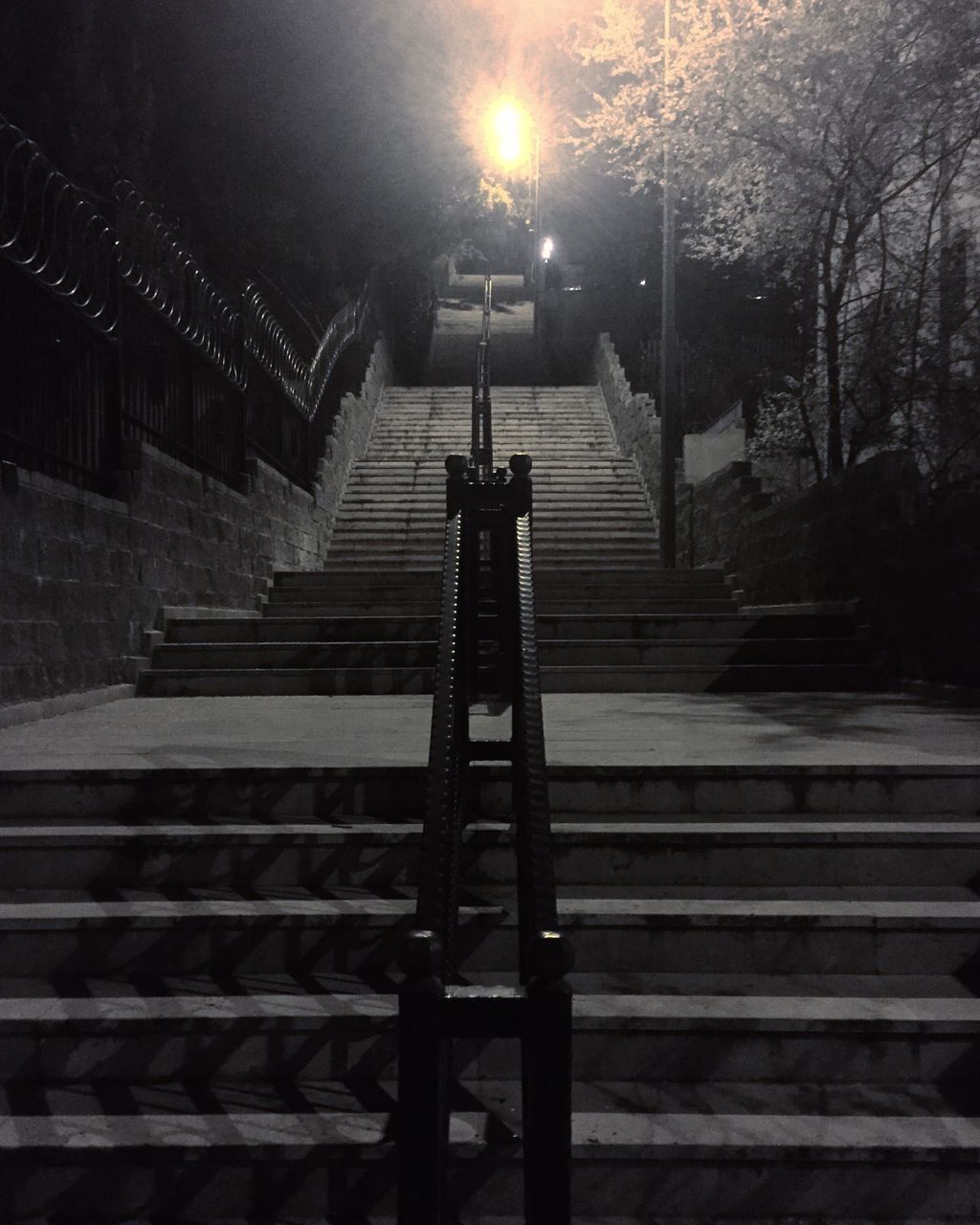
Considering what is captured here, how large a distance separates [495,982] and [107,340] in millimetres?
5484

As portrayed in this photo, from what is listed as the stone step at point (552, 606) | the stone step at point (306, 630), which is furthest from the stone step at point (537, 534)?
the stone step at point (306, 630)

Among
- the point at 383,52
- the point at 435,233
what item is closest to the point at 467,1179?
the point at 383,52

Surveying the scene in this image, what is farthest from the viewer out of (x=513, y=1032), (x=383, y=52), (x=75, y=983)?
(x=383, y=52)

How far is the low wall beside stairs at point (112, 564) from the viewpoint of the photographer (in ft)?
17.0

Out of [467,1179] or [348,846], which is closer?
[467,1179]

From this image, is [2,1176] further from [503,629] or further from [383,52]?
[383,52]

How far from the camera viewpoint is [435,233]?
18.7m

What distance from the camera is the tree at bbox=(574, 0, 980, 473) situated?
7473 mm

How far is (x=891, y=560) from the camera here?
670 cm

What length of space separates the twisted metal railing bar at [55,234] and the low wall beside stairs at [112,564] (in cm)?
112

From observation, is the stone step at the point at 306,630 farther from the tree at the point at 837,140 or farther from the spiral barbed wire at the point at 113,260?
the tree at the point at 837,140

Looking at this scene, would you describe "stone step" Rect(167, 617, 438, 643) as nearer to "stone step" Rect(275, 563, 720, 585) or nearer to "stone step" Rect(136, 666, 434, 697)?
"stone step" Rect(136, 666, 434, 697)

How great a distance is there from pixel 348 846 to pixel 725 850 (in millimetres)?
1357

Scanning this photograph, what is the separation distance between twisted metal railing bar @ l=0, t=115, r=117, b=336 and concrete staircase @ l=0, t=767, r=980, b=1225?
3.44 meters
